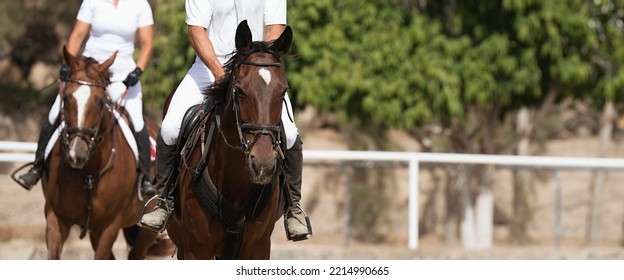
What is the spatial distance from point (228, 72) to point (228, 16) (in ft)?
2.18

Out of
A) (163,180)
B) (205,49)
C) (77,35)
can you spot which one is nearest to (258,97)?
(205,49)

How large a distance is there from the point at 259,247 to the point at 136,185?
3.10 m

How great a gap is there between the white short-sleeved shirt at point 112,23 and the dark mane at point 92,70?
1.49 feet

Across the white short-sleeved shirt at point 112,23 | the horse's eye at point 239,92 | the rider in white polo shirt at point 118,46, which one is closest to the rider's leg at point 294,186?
the horse's eye at point 239,92

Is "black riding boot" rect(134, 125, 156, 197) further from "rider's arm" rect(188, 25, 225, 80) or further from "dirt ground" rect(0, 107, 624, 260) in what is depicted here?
"dirt ground" rect(0, 107, 624, 260)

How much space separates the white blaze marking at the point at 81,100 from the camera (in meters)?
8.88

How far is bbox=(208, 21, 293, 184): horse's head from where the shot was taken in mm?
5668

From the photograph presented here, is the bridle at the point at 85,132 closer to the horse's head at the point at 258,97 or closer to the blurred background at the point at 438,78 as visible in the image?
the horse's head at the point at 258,97

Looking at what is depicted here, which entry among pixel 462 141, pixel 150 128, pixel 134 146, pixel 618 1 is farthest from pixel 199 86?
pixel 462 141

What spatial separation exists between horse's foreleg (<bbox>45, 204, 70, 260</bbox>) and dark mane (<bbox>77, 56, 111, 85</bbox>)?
3.93 ft

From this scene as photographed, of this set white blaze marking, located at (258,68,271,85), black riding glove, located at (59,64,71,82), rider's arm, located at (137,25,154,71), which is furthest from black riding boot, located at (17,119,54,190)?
white blaze marking, located at (258,68,271,85)

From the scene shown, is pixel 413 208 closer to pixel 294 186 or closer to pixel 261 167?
pixel 294 186

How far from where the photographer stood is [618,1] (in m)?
17.2
